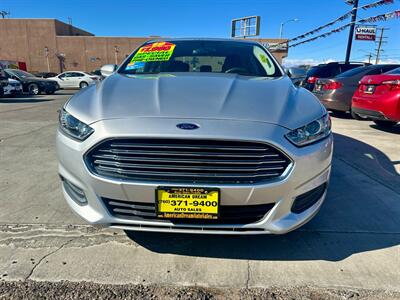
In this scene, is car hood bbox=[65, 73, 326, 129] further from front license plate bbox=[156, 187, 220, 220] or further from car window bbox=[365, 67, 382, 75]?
car window bbox=[365, 67, 382, 75]

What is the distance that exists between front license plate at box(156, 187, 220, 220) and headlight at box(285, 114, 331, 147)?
60cm

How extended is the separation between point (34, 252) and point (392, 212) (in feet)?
10.2

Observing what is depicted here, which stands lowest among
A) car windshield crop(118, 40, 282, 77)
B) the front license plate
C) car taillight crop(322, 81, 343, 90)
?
the front license plate

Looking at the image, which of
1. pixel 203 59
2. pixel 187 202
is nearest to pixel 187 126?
pixel 187 202

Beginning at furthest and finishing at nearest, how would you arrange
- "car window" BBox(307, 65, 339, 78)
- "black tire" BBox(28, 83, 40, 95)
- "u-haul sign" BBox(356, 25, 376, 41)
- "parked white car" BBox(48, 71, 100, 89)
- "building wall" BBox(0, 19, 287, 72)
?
"building wall" BBox(0, 19, 287, 72) < "parked white car" BBox(48, 71, 100, 89) < "u-haul sign" BBox(356, 25, 376, 41) < "black tire" BBox(28, 83, 40, 95) < "car window" BBox(307, 65, 339, 78)

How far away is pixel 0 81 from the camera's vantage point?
14070 mm

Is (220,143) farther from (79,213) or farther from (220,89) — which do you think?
(79,213)

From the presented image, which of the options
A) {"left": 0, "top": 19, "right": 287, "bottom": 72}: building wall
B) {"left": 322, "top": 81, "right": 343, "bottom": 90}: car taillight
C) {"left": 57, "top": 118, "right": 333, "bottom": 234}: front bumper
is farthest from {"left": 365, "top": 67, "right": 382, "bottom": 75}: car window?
{"left": 0, "top": 19, "right": 287, "bottom": 72}: building wall

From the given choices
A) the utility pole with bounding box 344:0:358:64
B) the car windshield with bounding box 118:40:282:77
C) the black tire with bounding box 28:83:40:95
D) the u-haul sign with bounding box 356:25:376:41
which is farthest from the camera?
the u-haul sign with bounding box 356:25:376:41

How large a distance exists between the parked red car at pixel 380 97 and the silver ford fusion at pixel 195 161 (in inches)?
171

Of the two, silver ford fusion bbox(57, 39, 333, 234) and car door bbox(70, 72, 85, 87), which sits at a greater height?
silver ford fusion bbox(57, 39, 333, 234)

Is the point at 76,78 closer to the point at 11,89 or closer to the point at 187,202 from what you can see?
the point at 11,89

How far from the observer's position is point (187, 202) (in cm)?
196

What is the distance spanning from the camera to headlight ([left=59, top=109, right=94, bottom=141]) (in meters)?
2.06
